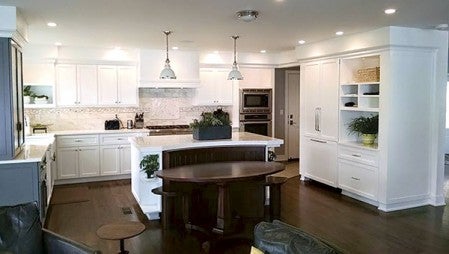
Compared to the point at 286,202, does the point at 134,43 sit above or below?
above

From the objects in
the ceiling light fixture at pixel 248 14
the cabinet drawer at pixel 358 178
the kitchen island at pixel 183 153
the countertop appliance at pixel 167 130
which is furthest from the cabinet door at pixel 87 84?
the cabinet drawer at pixel 358 178

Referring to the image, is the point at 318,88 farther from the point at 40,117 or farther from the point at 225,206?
the point at 40,117

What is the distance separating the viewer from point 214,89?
332 inches

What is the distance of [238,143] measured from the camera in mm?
5344

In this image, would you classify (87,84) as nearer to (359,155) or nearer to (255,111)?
(255,111)

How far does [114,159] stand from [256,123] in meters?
3.22

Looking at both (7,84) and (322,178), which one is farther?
(322,178)

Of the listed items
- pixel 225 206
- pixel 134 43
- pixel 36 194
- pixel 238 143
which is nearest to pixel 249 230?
pixel 225 206

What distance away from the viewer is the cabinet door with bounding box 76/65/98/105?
24.2ft

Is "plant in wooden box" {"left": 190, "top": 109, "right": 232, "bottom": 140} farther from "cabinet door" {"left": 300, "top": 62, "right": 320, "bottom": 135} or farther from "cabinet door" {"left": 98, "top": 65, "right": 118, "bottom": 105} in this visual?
"cabinet door" {"left": 98, "top": 65, "right": 118, "bottom": 105}

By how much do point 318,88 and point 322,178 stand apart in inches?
60.8

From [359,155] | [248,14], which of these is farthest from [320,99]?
[248,14]

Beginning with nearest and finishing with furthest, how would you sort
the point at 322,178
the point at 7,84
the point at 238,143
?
the point at 7,84
the point at 238,143
the point at 322,178

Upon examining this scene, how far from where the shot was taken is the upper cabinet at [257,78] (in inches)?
347
